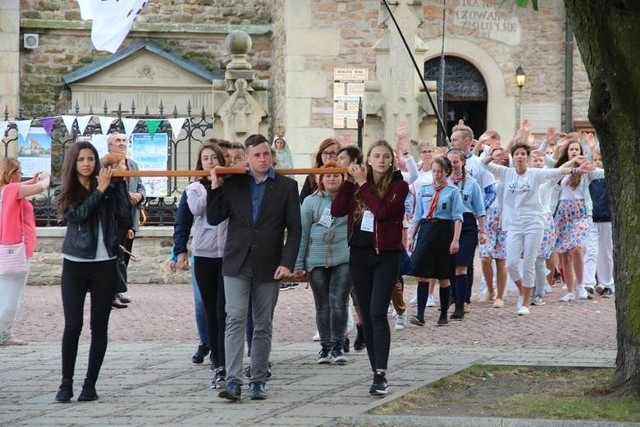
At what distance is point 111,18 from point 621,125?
217 inches

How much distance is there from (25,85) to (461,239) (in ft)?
51.6

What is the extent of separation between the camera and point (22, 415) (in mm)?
9234

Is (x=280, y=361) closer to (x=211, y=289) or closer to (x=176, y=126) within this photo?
(x=211, y=289)

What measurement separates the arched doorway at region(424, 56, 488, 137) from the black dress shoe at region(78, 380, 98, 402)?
755 inches

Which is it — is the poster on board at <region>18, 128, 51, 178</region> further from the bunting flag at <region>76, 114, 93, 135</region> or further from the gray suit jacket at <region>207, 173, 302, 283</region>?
the gray suit jacket at <region>207, 173, 302, 283</region>

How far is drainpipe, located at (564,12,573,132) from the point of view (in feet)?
92.0

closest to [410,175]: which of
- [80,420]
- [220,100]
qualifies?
[80,420]

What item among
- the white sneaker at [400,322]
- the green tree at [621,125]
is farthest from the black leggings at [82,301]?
the white sneaker at [400,322]

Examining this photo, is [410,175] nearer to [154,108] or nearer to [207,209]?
[207,209]

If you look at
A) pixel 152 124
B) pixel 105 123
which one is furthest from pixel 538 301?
pixel 105 123

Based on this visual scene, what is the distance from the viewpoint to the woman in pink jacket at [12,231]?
42.5 feet

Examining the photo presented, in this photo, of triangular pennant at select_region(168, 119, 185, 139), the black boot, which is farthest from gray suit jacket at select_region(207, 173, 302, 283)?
triangular pennant at select_region(168, 119, 185, 139)

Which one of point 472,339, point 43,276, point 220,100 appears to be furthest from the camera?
point 220,100

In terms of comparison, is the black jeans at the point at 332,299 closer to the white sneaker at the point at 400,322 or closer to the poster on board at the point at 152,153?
the white sneaker at the point at 400,322
